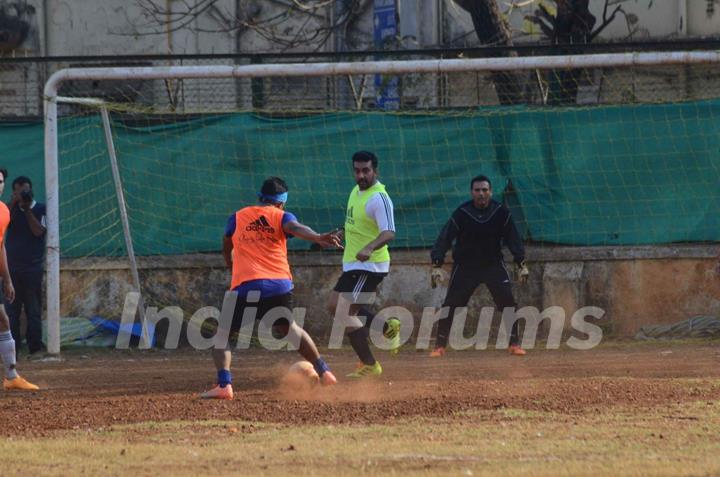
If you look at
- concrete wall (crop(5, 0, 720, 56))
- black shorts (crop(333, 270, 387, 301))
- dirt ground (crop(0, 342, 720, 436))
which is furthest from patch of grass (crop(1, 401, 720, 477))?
concrete wall (crop(5, 0, 720, 56))

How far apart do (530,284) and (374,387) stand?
17.6 ft

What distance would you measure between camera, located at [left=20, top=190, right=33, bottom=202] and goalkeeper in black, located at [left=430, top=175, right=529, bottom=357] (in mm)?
4903

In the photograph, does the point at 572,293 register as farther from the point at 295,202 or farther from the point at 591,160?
the point at 295,202

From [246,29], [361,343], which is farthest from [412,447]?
[246,29]

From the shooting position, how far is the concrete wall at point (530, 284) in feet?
51.9

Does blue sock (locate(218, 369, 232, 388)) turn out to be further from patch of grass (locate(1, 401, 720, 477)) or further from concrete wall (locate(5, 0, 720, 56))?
concrete wall (locate(5, 0, 720, 56))

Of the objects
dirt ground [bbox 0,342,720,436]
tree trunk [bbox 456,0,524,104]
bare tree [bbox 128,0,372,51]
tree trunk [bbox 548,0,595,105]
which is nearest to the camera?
dirt ground [bbox 0,342,720,436]

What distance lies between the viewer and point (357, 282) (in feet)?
37.2

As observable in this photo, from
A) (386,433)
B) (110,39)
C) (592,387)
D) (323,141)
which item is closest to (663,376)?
(592,387)

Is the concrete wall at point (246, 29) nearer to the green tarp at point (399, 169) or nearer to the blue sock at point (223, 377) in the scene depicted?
the green tarp at point (399, 169)

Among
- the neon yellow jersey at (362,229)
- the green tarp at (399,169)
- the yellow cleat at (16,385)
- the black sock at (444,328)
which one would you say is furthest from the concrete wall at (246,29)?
the yellow cleat at (16,385)

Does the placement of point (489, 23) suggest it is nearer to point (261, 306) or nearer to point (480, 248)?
point (480, 248)

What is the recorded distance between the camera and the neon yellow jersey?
11398 mm

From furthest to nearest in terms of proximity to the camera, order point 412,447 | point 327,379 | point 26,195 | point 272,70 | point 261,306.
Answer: point 26,195 → point 272,70 → point 327,379 → point 261,306 → point 412,447
